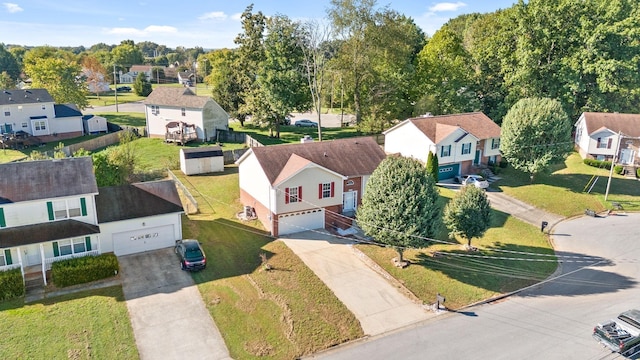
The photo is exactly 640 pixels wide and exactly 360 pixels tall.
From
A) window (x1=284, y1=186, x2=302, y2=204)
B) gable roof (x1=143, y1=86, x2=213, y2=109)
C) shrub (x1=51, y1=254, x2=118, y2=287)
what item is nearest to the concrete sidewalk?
window (x1=284, y1=186, x2=302, y2=204)

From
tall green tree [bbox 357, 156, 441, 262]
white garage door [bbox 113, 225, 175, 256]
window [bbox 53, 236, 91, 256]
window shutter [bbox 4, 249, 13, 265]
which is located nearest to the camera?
window shutter [bbox 4, 249, 13, 265]

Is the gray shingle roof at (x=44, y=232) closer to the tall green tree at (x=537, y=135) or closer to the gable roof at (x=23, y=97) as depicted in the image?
the gable roof at (x=23, y=97)

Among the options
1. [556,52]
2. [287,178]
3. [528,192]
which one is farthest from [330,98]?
[287,178]

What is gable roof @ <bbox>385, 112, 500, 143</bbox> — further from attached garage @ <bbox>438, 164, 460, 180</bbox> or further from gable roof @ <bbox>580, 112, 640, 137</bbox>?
gable roof @ <bbox>580, 112, 640, 137</bbox>

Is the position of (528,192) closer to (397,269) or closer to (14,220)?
(397,269)

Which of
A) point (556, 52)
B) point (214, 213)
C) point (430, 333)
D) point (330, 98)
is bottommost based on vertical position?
point (430, 333)

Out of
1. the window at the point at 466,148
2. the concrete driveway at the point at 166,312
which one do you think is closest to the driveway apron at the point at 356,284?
the concrete driveway at the point at 166,312

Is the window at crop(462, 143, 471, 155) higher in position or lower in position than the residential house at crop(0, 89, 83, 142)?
lower
